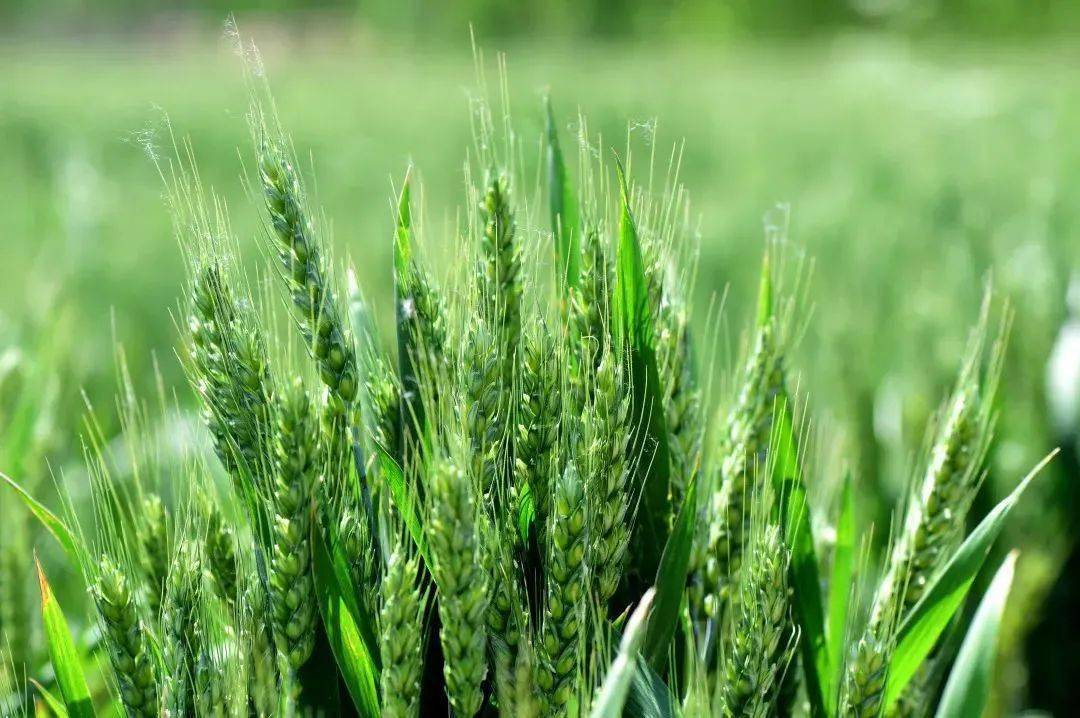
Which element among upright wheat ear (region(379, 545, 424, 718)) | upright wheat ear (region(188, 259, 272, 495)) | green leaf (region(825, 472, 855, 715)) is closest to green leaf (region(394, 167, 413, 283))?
upright wheat ear (region(188, 259, 272, 495))

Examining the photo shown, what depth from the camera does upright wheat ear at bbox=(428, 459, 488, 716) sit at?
561 millimetres

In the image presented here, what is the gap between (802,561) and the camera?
0.78m

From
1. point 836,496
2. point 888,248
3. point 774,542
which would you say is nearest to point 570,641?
point 774,542

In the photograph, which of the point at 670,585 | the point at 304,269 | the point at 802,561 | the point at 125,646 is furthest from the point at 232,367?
the point at 802,561

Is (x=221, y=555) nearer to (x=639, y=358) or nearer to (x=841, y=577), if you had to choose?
(x=639, y=358)

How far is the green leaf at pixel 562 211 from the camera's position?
818 millimetres

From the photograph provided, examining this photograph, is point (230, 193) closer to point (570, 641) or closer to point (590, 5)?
point (570, 641)

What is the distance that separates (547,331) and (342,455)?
16 cm

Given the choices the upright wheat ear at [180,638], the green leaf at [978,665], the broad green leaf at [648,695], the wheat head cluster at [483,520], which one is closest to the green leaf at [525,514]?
the wheat head cluster at [483,520]

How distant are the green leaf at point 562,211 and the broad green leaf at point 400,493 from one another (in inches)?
8.1

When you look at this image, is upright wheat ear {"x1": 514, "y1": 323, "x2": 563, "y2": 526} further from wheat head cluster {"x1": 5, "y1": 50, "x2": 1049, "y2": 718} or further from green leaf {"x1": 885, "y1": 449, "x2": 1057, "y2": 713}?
green leaf {"x1": 885, "y1": 449, "x2": 1057, "y2": 713}

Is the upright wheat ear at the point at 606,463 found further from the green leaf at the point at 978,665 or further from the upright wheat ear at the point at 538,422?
the green leaf at the point at 978,665

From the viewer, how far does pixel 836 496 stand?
107 cm

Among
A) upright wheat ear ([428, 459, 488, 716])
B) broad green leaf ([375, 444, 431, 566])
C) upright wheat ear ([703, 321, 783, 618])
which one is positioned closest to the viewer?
upright wheat ear ([428, 459, 488, 716])
